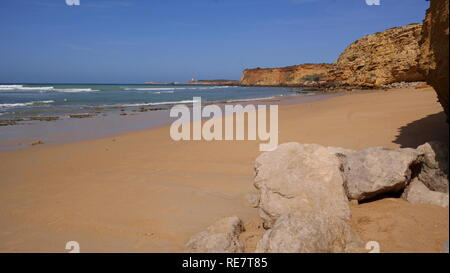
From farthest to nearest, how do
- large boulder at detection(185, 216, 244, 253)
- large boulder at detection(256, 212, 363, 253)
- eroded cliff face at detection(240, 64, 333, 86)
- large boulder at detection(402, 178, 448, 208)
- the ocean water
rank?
eroded cliff face at detection(240, 64, 333, 86)
the ocean water
large boulder at detection(402, 178, 448, 208)
large boulder at detection(185, 216, 244, 253)
large boulder at detection(256, 212, 363, 253)

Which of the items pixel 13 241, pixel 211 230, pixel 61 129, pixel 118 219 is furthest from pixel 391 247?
pixel 61 129

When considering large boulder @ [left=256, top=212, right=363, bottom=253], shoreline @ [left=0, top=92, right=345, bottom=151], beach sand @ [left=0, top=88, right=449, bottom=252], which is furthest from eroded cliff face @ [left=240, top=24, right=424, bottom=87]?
shoreline @ [left=0, top=92, right=345, bottom=151]

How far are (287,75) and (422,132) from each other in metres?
97.8

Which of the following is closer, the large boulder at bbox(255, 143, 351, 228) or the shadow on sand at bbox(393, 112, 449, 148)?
the large boulder at bbox(255, 143, 351, 228)

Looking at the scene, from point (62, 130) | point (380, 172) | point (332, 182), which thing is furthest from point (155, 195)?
point (62, 130)

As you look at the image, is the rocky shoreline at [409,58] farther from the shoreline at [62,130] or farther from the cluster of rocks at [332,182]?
the shoreline at [62,130]

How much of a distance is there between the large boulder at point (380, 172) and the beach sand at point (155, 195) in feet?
0.56

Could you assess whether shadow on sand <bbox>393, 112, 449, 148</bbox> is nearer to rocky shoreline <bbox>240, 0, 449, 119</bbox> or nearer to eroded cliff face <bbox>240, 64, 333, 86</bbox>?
rocky shoreline <bbox>240, 0, 449, 119</bbox>

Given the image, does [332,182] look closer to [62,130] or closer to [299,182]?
[299,182]

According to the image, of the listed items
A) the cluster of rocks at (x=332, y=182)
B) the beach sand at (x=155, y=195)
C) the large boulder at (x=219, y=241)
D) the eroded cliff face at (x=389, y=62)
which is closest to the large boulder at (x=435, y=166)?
the cluster of rocks at (x=332, y=182)

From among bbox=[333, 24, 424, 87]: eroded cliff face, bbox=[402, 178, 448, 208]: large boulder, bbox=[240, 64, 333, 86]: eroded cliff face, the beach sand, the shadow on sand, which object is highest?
bbox=[240, 64, 333, 86]: eroded cliff face

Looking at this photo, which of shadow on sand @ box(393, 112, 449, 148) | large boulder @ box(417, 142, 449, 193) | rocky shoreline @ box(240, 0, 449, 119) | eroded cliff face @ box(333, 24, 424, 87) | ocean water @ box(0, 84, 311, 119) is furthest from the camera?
ocean water @ box(0, 84, 311, 119)

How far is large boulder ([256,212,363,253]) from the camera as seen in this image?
2.54 m

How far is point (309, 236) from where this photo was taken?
8.46 ft
